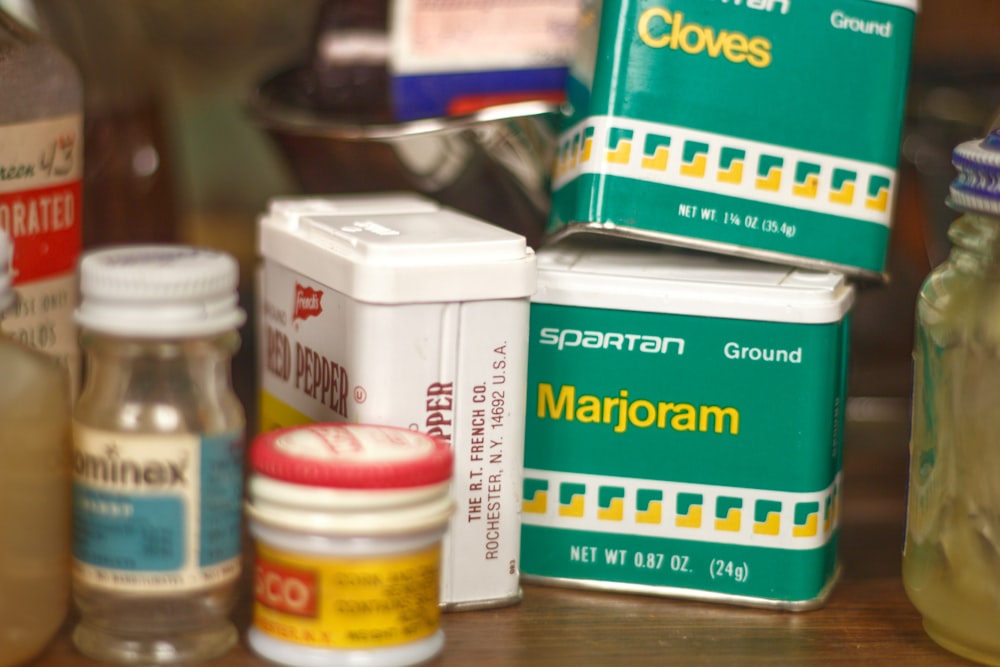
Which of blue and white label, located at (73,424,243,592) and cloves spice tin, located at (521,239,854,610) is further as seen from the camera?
cloves spice tin, located at (521,239,854,610)

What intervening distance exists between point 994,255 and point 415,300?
272mm

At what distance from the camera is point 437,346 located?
0.67m

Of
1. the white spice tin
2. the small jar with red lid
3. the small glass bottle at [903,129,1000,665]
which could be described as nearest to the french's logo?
the white spice tin

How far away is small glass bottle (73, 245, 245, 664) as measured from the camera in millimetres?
590

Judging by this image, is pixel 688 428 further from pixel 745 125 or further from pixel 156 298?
pixel 156 298

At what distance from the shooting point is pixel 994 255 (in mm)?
649

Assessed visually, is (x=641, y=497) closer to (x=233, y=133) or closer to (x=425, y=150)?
(x=425, y=150)

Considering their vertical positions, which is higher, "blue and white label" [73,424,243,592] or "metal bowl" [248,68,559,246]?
"metal bowl" [248,68,559,246]

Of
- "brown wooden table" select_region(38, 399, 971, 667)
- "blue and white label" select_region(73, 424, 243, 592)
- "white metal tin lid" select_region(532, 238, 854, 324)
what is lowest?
"brown wooden table" select_region(38, 399, 971, 667)

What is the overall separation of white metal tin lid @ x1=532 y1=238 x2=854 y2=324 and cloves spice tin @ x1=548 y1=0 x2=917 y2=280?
2 cm

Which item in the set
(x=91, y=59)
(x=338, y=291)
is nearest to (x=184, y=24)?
(x=91, y=59)

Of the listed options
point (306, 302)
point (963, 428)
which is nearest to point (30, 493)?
point (306, 302)

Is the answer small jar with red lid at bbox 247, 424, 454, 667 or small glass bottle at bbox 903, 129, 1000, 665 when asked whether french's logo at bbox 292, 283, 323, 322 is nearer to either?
small jar with red lid at bbox 247, 424, 454, 667

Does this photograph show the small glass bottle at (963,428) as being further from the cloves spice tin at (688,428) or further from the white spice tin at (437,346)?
the white spice tin at (437,346)
